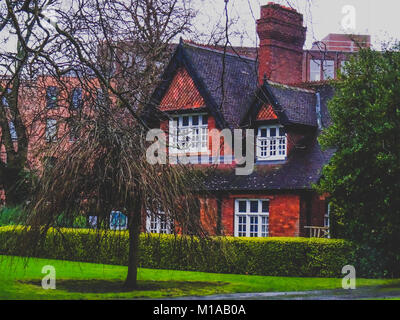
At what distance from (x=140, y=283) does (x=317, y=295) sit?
4.85m

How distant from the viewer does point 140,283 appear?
2042 cm

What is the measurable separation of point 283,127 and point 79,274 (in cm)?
1142

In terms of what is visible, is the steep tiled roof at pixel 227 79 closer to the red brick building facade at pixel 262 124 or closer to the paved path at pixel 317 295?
the red brick building facade at pixel 262 124

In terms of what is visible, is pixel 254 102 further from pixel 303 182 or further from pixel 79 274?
pixel 79 274

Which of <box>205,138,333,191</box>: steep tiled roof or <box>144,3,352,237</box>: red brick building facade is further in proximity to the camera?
<box>144,3,352,237</box>: red brick building facade

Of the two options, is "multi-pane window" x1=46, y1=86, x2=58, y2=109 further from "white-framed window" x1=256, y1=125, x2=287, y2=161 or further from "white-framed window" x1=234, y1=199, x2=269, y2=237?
"white-framed window" x1=234, y1=199, x2=269, y2=237

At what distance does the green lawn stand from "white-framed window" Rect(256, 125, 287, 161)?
25.8 ft

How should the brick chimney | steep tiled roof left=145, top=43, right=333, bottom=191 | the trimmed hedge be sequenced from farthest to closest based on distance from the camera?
the brick chimney < steep tiled roof left=145, top=43, right=333, bottom=191 < the trimmed hedge

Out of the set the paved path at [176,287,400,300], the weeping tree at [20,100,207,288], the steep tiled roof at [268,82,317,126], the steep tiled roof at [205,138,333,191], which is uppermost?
the steep tiled roof at [268,82,317,126]

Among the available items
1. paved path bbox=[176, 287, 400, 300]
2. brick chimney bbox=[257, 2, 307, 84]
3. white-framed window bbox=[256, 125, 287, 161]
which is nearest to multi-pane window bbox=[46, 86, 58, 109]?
paved path bbox=[176, 287, 400, 300]

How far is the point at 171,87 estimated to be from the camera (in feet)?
109

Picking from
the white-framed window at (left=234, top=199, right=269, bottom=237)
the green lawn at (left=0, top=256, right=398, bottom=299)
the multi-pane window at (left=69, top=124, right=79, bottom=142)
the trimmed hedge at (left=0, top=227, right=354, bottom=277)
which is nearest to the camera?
the green lawn at (left=0, top=256, right=398, bottom=299)

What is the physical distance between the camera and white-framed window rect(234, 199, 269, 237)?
1209 inches
